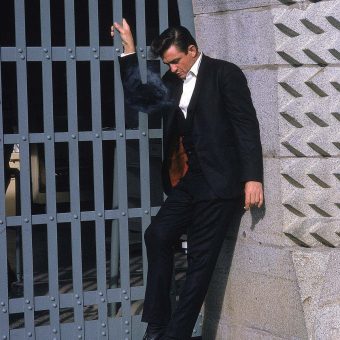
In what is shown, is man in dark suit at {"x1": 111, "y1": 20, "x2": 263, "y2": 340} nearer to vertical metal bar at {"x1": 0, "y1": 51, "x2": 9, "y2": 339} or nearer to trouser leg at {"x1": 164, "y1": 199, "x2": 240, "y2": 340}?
trouser leg at {"x1": 164, "y1": 199, "x2": 240, "y2": 340}

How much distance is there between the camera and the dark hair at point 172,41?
5207mm

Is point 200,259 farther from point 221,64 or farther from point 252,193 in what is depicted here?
point 221,64

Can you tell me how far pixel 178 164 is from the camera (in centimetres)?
552

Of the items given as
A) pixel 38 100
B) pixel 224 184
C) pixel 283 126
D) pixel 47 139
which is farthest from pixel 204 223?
pixel 38 100

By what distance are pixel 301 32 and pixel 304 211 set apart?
3.13ft

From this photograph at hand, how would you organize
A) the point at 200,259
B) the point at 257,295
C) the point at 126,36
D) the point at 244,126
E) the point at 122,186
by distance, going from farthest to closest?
the point at 122,186 < the point at 126,36 < the point at 257,295 < the point at 200,259 < the point at 244,126

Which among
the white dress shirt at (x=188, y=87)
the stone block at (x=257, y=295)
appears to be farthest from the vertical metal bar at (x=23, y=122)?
the stone block at (x=257, y=295)

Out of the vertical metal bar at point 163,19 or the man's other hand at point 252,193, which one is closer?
the man's other hand at point 252,193

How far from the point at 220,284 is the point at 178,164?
30.3 inches

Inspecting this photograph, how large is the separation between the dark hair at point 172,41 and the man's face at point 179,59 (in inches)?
0.8

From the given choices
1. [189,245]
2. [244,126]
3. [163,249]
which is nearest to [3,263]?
[163,249]

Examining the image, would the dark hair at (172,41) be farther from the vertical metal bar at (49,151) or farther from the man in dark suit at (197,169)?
the vertical metal bar at (49,151)

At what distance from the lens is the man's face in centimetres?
522

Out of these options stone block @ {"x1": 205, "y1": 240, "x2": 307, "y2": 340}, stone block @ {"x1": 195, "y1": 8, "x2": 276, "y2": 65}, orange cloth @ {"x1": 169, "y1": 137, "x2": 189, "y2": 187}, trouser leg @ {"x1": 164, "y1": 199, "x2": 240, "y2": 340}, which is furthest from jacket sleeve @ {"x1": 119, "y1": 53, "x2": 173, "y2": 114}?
stone block @ {"x1": 205, "y1": 240, "x2": 307, "y2": 340}
